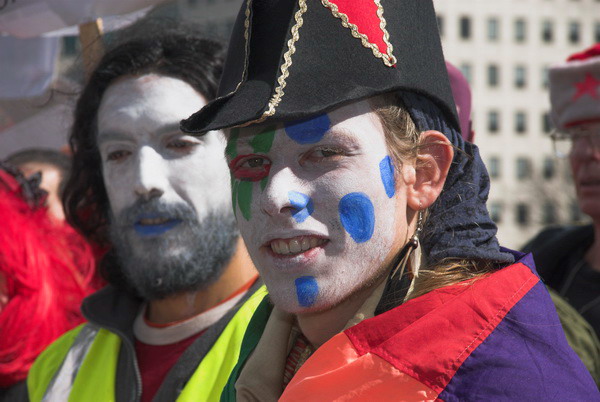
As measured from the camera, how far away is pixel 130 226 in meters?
3.35

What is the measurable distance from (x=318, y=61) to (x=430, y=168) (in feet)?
1.34

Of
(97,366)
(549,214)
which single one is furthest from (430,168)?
(549,214)

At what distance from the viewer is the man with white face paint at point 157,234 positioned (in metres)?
3.27

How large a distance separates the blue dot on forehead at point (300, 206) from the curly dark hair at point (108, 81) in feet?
4.40

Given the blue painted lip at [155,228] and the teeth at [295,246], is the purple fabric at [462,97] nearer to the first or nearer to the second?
the blue painted lip at [155,228]

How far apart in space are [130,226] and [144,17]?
1144 millimetres

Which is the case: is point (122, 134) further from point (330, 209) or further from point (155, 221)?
point (330, 209)

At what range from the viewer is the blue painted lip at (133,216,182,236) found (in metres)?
3.30

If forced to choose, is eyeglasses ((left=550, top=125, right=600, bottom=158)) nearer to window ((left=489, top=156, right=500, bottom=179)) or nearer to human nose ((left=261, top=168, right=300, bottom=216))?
human nose ((left=261, top=168, right=300, bottom=216))

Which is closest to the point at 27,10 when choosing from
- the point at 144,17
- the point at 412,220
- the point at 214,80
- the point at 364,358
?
the point at 144,17

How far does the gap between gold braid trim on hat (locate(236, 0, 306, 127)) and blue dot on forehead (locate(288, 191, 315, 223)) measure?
0.21 metres

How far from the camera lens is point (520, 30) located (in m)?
53.8

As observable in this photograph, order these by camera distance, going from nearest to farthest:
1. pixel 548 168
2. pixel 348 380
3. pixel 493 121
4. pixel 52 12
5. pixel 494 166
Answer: pixel 348 380, pixel 52 12, pixel 548 168, pixel 494 166, pixel 493 121

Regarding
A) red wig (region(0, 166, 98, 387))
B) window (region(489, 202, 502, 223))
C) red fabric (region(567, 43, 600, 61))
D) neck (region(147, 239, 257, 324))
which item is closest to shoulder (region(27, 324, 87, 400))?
red wig (region(0, 166, 98, 387))
